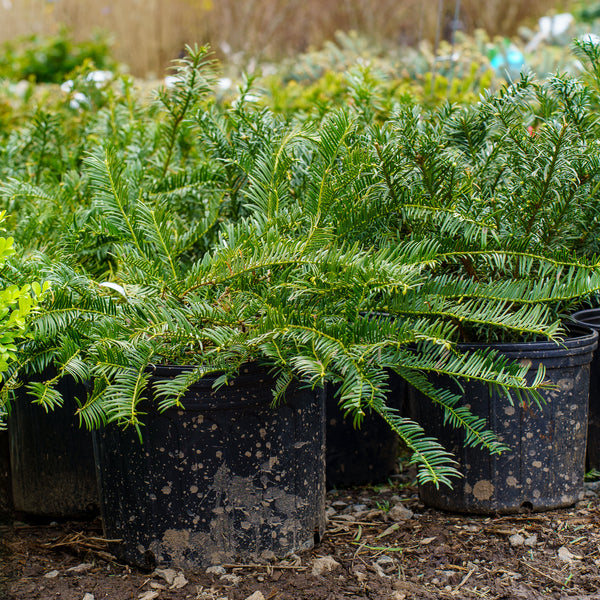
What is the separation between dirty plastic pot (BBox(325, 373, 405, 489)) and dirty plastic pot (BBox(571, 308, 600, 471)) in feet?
1.88

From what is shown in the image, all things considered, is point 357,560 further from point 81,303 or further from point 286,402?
point 81,303

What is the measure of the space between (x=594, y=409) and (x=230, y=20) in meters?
11.7

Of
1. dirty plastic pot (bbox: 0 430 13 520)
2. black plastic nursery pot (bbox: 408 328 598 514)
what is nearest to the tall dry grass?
dirty plastic pot (bbox: 0 430 13 520)

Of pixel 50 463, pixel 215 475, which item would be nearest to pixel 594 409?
pixel 215 475

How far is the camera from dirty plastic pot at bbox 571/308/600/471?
6.59 ft

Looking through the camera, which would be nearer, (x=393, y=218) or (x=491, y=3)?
(x=393, y=218)

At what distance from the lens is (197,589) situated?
1.43 m

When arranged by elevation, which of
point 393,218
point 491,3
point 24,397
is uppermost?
point 491,3

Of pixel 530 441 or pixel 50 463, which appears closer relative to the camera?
pixel 530 441

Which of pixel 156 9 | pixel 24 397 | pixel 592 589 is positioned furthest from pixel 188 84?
pixel 156 9

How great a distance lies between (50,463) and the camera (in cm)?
179

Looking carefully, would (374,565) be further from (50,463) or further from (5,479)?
(5,479)

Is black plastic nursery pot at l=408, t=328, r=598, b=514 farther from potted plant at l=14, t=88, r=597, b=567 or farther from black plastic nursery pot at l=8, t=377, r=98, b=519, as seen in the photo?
black plastic nursery pot at l=8, t=377, r=98, b=519

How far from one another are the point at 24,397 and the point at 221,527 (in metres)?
0.66
